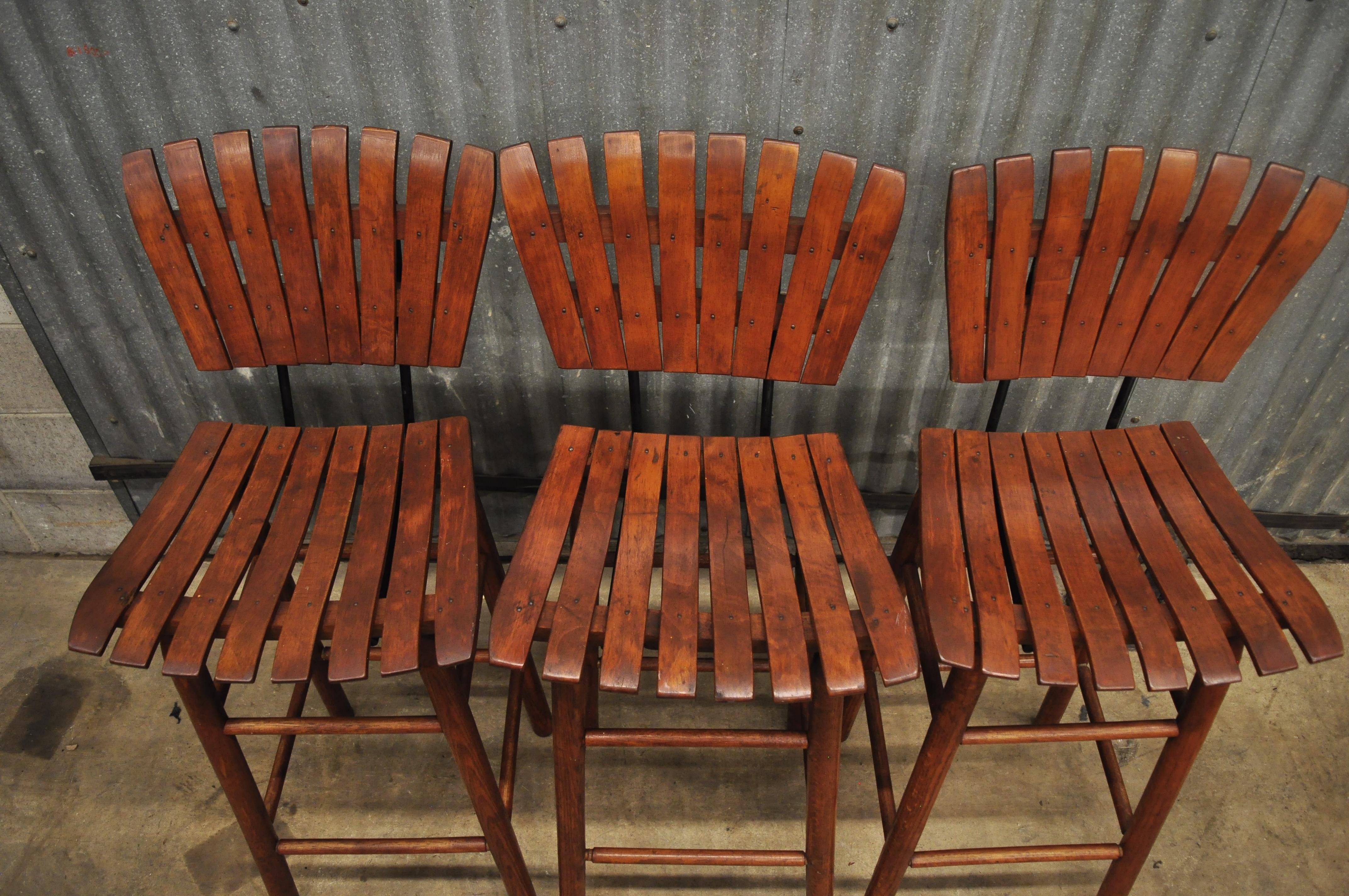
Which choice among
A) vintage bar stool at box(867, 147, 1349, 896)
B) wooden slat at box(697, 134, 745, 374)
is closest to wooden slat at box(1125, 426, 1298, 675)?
vintage bar stool at box(867, 147, 1349, 896)

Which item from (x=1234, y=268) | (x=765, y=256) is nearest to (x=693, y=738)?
(x=765, y=256)

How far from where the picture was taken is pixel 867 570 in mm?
1572

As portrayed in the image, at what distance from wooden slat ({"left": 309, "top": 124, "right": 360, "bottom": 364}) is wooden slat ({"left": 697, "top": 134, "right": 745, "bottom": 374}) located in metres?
0.77

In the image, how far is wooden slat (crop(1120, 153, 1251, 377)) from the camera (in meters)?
1.70

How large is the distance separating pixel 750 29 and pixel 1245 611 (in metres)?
1.55

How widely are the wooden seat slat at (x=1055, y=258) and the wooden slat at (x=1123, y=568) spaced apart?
0.19 meters

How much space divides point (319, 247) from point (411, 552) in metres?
0.74

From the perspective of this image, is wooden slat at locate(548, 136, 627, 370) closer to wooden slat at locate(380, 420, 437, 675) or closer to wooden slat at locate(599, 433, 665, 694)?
wooden slat at locate(599, 433, 665, 694)

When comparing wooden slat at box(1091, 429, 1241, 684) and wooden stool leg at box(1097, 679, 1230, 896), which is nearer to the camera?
wooden slat at box(1091, 429, 1241, 684)

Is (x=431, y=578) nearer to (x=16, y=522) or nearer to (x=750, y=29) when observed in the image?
(x=16, y=522)

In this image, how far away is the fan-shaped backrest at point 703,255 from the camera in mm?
1679

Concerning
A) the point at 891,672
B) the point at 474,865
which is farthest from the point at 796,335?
the point at 474,865

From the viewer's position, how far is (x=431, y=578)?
2881 mm

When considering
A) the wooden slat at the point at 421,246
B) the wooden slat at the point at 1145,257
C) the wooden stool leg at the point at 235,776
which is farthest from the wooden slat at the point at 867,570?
the wooden stool leg at the point at 235,776
